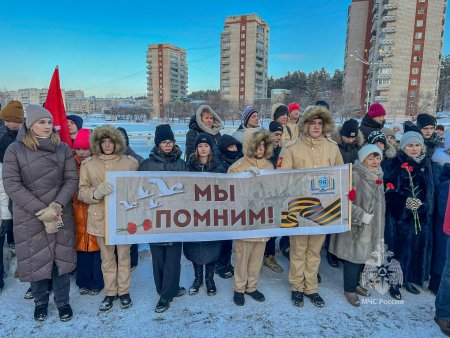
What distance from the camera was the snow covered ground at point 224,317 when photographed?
2830 millimetres

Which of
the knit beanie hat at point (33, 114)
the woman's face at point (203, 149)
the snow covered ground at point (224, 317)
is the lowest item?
the snow covered ground at point (224, 317)

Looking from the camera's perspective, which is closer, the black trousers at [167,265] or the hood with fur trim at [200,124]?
the black trousers at [167,265]

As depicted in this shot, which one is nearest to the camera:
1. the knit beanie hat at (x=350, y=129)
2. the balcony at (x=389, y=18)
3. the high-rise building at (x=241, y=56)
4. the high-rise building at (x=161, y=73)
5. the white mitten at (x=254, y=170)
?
the white mitten at (x=254, y=170)

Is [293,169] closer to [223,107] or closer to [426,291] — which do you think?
[426,291]

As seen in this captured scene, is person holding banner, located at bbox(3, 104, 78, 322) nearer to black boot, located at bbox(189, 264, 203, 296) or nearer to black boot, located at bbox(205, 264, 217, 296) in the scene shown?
black boot, located at bbox(189, 264, 203, 296)

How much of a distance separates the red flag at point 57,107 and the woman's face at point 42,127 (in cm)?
72

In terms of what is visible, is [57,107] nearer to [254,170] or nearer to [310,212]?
[254,170]

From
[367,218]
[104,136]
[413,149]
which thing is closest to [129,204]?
[104,136]

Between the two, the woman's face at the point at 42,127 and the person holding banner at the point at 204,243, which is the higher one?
the woman's face at the point at 42,127

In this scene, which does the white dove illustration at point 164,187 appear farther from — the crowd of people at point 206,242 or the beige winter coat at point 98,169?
the beige winter coat at point 98,169

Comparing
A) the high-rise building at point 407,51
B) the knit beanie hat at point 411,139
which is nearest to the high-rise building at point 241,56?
the high-rise building at point 407,51

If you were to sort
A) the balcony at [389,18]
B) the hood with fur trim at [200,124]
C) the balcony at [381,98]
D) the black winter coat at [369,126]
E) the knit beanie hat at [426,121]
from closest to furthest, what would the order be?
the knit beanie hat at [426,121] → the black winter coat at [369,126] → the hood with fur trim at [200,124] → the balcony at [389,18] → the balcony at [381,98]

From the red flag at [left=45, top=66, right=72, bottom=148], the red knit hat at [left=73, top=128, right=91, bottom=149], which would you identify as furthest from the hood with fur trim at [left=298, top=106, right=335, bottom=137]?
the red flag at [left=45, top=66, right=72, bottom=148]

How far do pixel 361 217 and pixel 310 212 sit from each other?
0.53 metres
